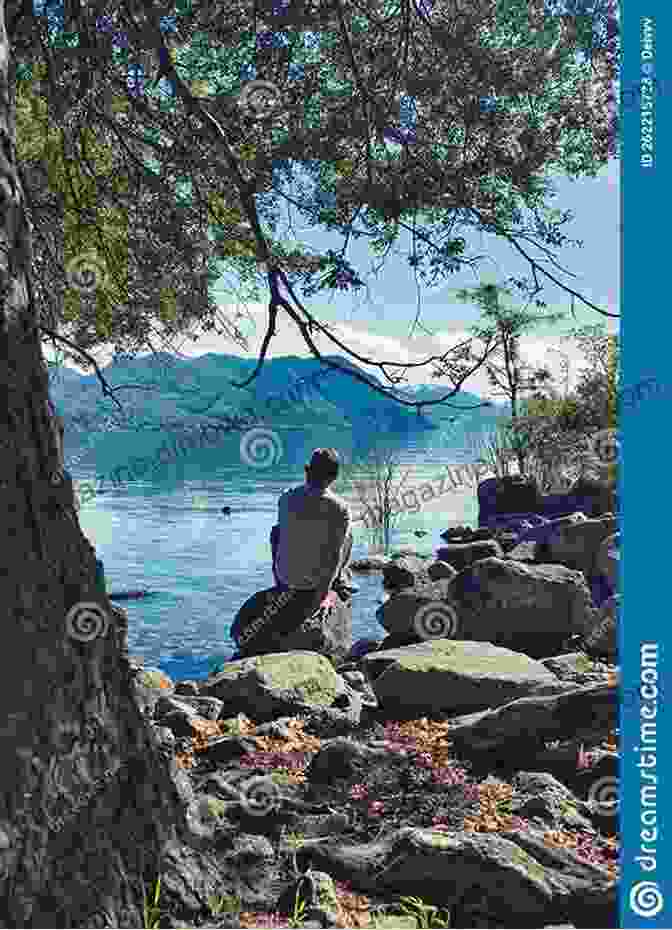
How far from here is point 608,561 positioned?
41.1 feet

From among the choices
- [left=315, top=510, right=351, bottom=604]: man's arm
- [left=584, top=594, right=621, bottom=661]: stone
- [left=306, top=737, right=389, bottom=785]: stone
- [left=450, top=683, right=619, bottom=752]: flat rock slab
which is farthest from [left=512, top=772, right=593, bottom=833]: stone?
[left=315, top=510, right=351, bottom=604]: man's arm

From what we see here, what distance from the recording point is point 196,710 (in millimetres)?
5855

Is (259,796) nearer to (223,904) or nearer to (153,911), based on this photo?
(223,904)

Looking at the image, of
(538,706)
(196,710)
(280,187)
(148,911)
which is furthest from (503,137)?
(148,911)

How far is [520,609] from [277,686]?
3488 mm

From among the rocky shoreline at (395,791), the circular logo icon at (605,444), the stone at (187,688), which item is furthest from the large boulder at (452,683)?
the circular logo icon at (605,444)

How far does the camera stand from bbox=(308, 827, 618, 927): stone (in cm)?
288

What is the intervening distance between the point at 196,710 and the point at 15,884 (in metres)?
3.54

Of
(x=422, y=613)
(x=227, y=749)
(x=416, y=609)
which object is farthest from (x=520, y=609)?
(x=227, y=749)

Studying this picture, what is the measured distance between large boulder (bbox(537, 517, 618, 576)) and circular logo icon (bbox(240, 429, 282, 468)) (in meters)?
6.23

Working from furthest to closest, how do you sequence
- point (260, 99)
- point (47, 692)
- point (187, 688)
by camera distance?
point (187, 688) < point (260, 99) < point (47, 692)

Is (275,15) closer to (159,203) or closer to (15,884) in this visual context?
(159,203)

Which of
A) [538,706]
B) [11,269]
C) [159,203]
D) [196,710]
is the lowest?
[196,710]

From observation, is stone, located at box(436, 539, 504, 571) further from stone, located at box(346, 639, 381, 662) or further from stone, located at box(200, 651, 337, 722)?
stone, located at box(200, 651, 337, 722)
